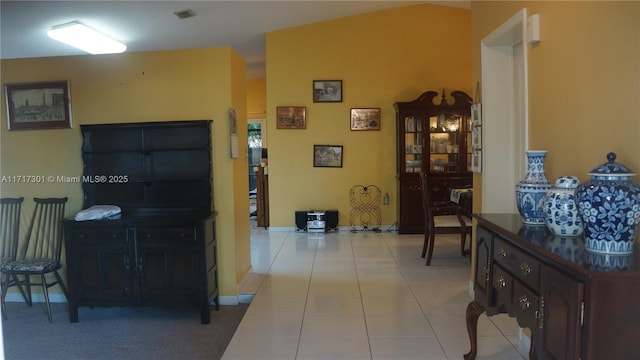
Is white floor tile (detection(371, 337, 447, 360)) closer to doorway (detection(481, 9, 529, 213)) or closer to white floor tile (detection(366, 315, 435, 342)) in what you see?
white floor tile (detection(366, 315, 435, 342))

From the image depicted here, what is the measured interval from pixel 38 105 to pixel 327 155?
408cm

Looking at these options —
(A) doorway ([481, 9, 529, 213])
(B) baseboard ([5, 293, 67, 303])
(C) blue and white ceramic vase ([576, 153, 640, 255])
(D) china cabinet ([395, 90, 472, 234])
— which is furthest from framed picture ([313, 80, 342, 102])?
(C) blue and white ceramic vase ([576, 153, 640, 255])

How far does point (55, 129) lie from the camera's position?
12.6ft

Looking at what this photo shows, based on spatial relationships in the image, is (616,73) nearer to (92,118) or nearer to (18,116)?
(92,118)

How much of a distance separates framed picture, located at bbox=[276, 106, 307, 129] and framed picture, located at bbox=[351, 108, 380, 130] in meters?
0.78

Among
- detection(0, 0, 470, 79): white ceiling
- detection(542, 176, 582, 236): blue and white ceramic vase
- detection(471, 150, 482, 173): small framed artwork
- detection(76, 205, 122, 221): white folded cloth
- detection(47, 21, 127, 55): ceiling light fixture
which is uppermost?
detection(0, 0, 470, 79): white ceiling

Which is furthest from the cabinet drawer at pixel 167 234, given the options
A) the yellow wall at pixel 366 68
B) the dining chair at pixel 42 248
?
the yellow wall at pixel 366 68

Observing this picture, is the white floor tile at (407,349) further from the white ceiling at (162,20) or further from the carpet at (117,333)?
the white ceiling at (162,20)

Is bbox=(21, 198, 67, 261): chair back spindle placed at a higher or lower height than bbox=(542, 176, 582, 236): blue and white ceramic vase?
lower

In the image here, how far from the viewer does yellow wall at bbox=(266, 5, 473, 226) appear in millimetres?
6855

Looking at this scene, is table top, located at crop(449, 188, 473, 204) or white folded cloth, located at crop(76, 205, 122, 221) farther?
table top, located at crop(449, 188, 473, 204)

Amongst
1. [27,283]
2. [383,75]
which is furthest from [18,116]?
[383,75]

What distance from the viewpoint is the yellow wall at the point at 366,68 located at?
6855mm

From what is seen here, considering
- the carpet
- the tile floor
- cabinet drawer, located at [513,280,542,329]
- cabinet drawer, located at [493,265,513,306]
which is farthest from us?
the carpet
